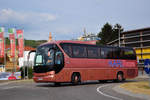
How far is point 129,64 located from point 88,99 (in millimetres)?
16534

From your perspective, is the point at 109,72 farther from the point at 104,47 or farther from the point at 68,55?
the point at 68,55

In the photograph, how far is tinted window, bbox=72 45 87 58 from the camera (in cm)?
2041

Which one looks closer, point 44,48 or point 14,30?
point 44,48

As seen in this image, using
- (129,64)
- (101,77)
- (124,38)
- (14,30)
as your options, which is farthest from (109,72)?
(124,38)

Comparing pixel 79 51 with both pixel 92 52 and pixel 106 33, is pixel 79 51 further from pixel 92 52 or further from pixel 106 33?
pixel 106 33

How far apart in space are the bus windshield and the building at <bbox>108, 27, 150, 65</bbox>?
57.9 m

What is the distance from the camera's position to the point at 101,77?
23109 millimetres

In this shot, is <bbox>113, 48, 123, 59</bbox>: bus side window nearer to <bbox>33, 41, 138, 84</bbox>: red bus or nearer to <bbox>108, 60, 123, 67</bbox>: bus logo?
<bbox>33, 41, 138, 84</bbox>: red bus

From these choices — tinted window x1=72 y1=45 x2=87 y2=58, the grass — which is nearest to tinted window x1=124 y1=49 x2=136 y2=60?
tinted window x1=72 y1=45 x2=87 y2=58

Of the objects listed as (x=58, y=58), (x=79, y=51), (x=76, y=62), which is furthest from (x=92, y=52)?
(x=58, y=58)

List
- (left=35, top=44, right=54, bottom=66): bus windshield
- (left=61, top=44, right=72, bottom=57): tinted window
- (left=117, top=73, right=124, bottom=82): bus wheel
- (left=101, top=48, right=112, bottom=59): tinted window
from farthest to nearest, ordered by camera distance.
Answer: (left=117, top=73, right=124, bottom=82): bus wheel, (left=101, top=48, right=112, bottom=59): tinted window, (left=61, top=44, right=72, bottom=57): tinted window, (left=35, top=44, right=54, bottom=66): bus windshield

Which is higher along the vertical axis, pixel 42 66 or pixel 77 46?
pixel 77 46

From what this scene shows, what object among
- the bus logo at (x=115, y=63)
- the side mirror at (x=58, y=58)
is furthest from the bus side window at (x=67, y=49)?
the bus logo at (x=115, y=63)

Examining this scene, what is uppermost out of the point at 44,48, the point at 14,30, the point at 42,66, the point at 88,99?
the point at 14,30
